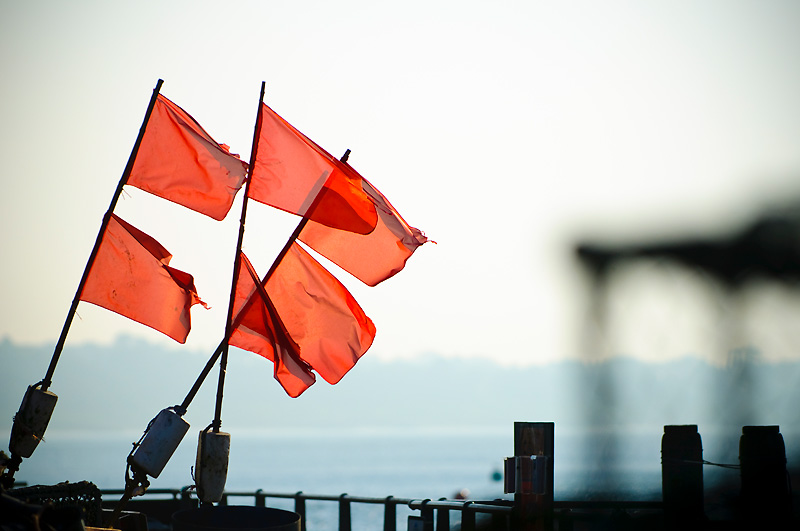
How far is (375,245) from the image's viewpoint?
1030 centimetres

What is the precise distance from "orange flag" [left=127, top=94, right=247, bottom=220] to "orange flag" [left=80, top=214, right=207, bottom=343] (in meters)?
0.59

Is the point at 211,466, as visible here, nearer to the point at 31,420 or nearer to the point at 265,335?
the point at 31,420

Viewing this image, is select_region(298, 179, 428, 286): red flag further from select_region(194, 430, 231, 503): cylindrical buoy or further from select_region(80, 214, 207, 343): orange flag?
select_region(194, 430, 231, 503): cylindrical buoy

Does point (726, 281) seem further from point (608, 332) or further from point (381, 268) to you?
point (381, 268)

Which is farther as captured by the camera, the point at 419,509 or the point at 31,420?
the point at 419,509

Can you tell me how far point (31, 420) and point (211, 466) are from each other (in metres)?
1.77

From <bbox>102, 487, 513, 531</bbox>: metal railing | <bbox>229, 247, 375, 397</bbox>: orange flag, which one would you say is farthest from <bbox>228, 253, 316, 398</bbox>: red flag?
<bbox>102, 487, 513, 531</bbox>: metal railing

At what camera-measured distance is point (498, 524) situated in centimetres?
893

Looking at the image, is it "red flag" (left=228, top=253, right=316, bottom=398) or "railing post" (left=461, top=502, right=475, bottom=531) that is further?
"red flag" (left=228, top=253, right=316, bottom=398)

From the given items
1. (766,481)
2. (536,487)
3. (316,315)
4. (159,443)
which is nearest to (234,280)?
(316,315)

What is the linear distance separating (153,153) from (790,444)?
3898cm

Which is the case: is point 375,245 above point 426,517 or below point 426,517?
above

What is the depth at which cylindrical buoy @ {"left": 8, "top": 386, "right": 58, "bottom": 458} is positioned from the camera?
769cm

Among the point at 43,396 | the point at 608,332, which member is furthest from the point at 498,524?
the point at 608,332
